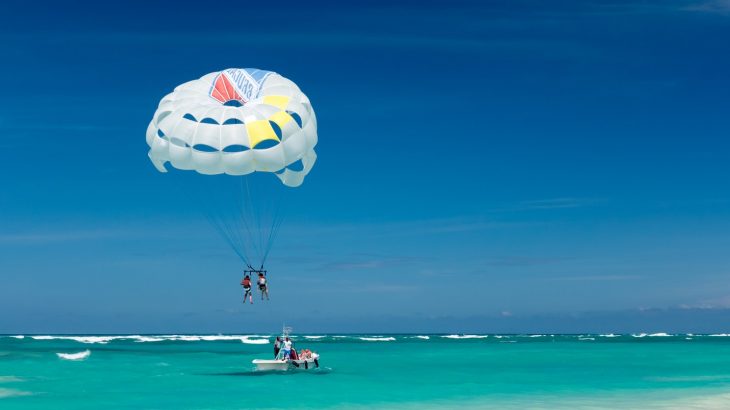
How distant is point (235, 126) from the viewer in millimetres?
23141

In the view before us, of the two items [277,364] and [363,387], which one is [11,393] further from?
[363,387]

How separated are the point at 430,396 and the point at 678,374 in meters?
16.2

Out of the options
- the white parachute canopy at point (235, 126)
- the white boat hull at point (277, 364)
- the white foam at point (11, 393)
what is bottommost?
the white foam at point (11, 393)

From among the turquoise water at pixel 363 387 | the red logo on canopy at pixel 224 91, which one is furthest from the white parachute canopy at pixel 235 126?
the turquoise water at pixel 363 387

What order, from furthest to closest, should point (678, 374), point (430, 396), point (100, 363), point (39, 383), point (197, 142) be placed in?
point (100, 363), point (678, 374), point (39, 383), point (430, 396), point (197, 142)

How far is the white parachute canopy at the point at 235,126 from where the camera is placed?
23.1 meters

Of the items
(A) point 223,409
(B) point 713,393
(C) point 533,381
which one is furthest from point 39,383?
(B) point 713,393

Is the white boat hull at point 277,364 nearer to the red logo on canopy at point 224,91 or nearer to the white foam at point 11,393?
the white foam at point 11,393

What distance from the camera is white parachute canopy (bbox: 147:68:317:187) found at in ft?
75.7

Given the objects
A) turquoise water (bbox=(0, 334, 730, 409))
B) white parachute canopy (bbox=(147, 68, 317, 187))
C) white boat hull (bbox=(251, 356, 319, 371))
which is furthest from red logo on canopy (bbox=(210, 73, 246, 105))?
white boat hull (bbox=(251, 356, 319, 371))

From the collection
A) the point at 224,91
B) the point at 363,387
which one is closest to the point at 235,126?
the point at 224,91

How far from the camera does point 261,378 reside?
32719mm

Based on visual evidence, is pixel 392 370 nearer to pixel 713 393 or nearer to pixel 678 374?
pixel 678 374

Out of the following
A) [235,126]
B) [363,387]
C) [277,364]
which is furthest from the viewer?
[277,364]
